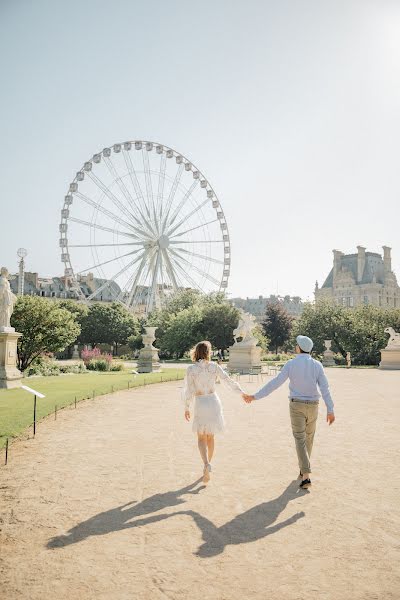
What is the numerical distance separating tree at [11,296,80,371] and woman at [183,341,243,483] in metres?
22.7

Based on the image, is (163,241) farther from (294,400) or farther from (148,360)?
(294,400)

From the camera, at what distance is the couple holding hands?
662cm

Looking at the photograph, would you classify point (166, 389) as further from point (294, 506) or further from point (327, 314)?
point (327, 314)

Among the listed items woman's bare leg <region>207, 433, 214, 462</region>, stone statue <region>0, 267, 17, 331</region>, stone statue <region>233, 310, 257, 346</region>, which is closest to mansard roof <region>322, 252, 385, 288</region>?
stone statue <region>233, 310, 257, 346</region>

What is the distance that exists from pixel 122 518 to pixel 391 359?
116 feet

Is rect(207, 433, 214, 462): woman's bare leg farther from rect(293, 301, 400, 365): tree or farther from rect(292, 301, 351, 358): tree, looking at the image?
rect(292, 301, 351, 358): tree

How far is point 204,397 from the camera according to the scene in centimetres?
692

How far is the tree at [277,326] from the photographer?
67500 millimetres

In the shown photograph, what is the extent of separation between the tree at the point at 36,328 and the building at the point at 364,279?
77.9m

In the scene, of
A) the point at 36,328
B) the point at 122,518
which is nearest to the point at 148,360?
the point at 36,328

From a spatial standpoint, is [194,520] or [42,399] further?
[42,399]

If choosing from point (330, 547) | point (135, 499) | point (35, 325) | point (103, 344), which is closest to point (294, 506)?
point (330, 547)

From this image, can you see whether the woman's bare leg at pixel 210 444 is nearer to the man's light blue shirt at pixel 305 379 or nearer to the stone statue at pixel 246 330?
the man's light blue shirt at pixel 305 379

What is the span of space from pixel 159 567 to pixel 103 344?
6908 cm
